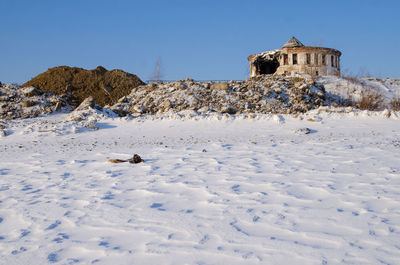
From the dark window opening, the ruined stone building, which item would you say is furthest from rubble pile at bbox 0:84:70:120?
the ruined stone building

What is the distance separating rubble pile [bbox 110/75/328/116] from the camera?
13.6m

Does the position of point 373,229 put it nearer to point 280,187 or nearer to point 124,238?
point 280,187

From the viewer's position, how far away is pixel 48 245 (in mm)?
2756

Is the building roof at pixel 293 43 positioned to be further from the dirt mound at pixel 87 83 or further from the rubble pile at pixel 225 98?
the dirt mound at pixel 87 83

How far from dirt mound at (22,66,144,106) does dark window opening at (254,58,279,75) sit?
37.8 feet

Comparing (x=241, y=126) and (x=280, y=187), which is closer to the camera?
(x=280, y=187)

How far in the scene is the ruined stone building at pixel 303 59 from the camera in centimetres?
2620

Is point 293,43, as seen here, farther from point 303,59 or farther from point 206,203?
point 206,203

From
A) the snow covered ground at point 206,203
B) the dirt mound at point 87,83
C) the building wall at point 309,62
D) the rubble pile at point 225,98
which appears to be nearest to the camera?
the snow covered ground at point 206,203

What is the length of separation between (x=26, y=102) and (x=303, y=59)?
2078cm

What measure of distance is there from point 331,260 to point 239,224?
3.06 ft

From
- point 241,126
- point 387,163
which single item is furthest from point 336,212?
point 241,126

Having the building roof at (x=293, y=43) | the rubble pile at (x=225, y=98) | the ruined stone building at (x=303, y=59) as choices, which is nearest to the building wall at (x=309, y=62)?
the ruined stone building at (x=303, y=59)

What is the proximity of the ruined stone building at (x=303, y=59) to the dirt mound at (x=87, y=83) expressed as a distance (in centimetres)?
1213
